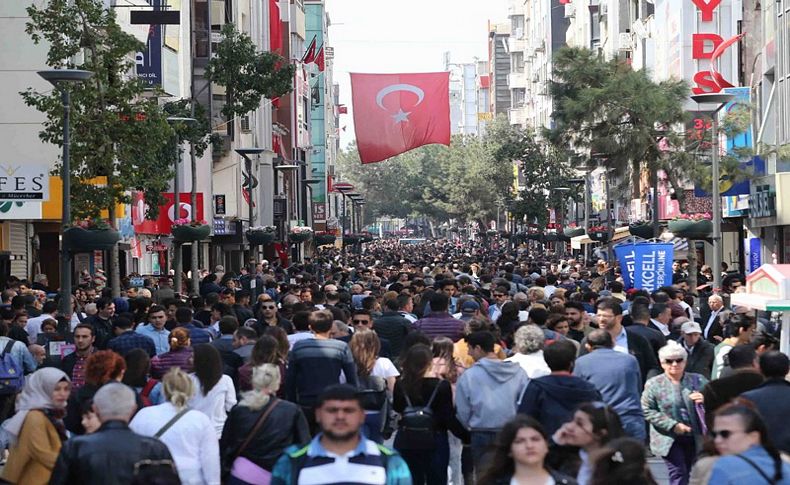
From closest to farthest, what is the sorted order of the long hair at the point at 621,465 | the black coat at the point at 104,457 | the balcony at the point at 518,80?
the long hair at the point at 621,465 < the black coat at the point at 104,457 < the balcony at the point at 518,80

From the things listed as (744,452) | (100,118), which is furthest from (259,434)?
(100,118)

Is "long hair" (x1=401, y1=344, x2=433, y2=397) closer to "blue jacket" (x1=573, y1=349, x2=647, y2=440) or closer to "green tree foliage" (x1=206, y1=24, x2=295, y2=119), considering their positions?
"blue jacket" (x1=573, y1=349, x2=647, y2=440)

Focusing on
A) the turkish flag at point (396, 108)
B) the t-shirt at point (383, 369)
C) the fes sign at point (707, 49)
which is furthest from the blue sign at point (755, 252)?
the t-shirt at point (383, 369)

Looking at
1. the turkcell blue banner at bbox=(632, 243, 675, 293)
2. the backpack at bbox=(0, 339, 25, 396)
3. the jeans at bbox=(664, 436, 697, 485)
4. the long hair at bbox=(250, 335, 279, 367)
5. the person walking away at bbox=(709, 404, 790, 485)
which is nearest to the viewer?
the person walking away at bbox=(709, 404, 790, 485)

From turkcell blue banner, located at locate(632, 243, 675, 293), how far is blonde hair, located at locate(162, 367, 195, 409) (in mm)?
18092

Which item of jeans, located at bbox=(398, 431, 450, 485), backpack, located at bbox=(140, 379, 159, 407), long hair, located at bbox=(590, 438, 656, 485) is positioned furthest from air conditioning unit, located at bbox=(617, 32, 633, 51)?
long hair, located at bbox=(590, 438, 656, 485)

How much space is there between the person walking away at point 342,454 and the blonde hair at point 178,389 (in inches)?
78.1

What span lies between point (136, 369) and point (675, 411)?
370 cm

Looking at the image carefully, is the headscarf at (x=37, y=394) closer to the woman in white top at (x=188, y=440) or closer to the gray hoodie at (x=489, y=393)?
the woman in white top at (x=188, y=440)

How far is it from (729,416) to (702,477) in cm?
42

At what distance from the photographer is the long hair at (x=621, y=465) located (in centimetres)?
685

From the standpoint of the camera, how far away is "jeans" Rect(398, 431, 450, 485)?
11.8 metres

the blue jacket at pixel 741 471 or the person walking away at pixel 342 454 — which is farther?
the person walking away at pixel 342 454

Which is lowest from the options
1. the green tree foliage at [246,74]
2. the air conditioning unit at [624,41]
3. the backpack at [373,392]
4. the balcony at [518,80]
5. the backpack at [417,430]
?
the backpack at [417,430]
